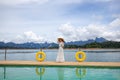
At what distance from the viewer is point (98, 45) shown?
5603 cm

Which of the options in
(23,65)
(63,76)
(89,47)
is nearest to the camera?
(63,76)

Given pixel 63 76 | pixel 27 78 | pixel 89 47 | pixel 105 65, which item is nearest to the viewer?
pixel 27 78

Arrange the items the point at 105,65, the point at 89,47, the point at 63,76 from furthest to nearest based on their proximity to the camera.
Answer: the point at 89,47, the point at 105,65, the point at 63,76

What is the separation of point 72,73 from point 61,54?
3307 millimetres

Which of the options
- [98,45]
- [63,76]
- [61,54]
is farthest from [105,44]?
[63,76]

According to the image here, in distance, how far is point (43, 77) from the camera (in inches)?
358

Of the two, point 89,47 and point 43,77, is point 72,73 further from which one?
point 89,47

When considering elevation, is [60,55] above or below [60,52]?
below

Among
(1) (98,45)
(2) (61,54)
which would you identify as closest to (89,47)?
(1) (98,45)

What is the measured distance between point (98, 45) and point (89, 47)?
2.29 meters

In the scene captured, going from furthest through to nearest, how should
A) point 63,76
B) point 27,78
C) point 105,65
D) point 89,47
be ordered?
point 89,47 → point 105,65 → point 63,76 → point 27,78

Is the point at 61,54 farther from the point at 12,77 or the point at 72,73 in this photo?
the point at 12,77

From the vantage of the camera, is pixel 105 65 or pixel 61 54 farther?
pixel 61 54

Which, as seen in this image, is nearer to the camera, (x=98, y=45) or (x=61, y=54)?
(x=61, y=54)
